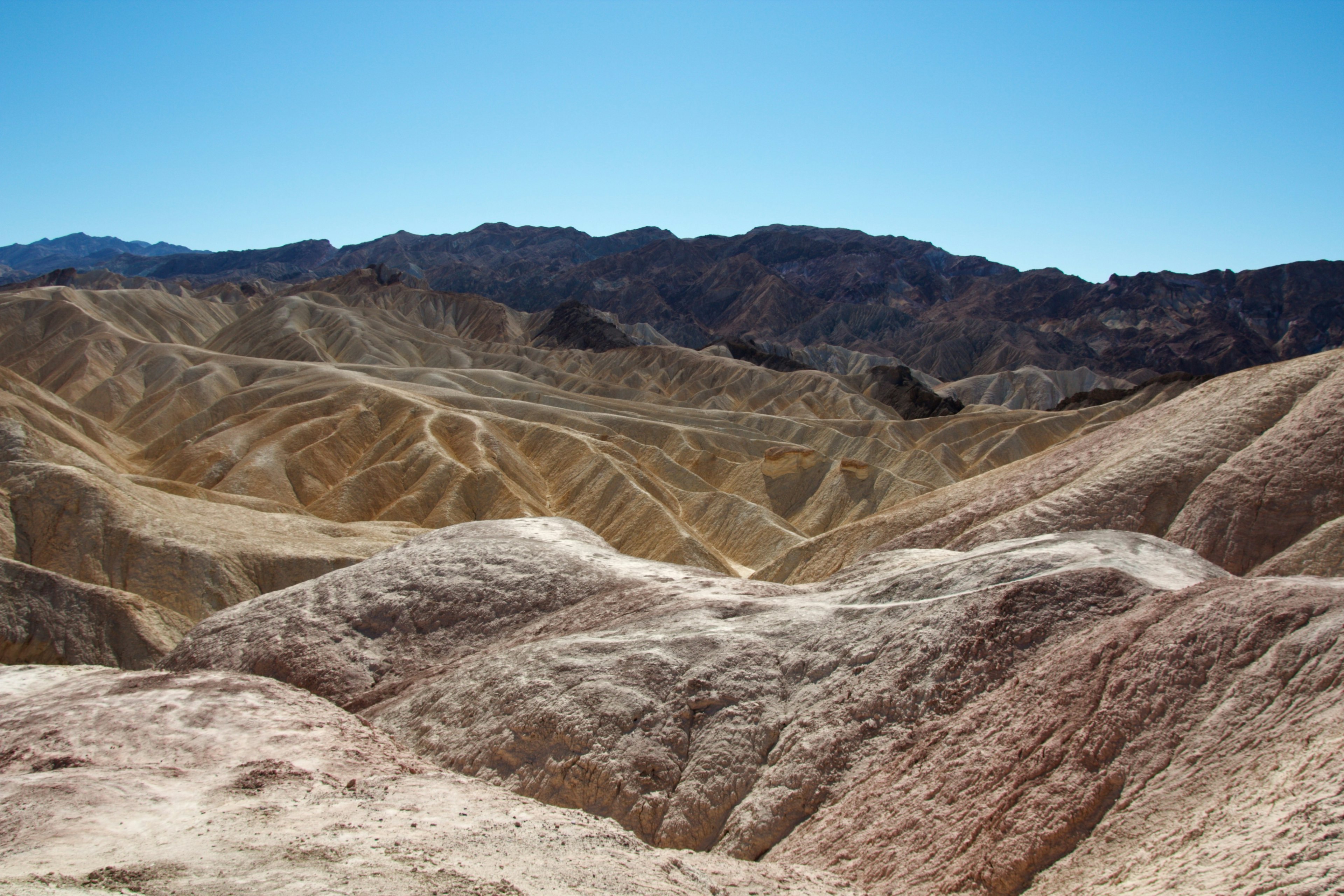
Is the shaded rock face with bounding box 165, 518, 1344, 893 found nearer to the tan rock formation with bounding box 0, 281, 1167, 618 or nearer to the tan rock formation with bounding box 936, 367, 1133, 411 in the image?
the tan rock formation with bounding box 0, 281, 1167, 618

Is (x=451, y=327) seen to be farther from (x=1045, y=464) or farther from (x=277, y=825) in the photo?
(x=277, y=825)

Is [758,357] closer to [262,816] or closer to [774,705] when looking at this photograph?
[774,705]

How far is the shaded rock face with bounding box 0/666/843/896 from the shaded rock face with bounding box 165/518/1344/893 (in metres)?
0.84

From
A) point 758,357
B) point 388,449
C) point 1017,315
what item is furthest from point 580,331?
point 1017,315

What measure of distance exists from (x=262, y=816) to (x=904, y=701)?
218 inches

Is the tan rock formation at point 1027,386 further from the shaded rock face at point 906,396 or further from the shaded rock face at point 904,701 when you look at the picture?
the shaded rock face at point 904,701

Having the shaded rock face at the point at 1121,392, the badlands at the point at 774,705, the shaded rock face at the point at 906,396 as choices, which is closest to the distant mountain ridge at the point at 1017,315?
the shaded rock face at the point at 906,396

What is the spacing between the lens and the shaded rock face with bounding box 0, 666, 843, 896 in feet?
18.4

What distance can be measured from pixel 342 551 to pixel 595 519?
65.3 feet

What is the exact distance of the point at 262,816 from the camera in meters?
6.84

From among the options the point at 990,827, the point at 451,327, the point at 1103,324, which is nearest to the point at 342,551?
the point at 990,827

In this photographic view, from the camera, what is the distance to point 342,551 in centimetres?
2984

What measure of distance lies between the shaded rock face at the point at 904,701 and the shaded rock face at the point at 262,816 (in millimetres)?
843

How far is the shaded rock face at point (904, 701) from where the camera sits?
6.29 m
